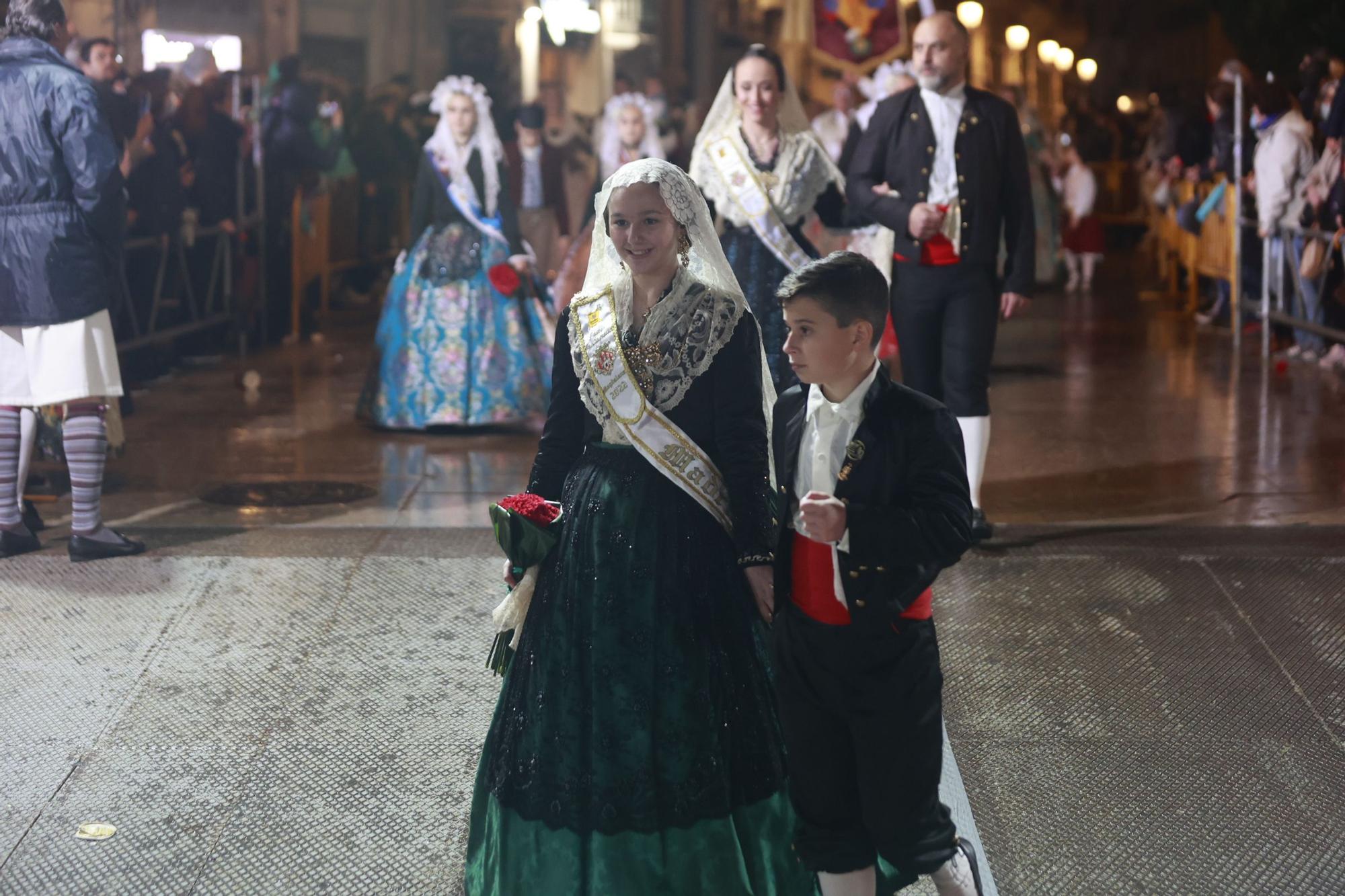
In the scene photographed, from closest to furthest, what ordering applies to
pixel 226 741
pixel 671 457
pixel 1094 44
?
pixel 671 457, pixel 226 741, pixel 1094 44

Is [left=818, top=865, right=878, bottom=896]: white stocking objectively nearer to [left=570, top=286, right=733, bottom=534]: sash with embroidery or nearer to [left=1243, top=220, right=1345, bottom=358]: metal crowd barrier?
[left=570, top=286, right=733, bottom=534]: sash with embroidery

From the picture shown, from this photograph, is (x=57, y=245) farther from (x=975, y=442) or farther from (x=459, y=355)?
(x=975, y=442)

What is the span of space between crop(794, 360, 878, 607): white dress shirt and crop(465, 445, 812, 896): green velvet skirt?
36cm

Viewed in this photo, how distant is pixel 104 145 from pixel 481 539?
1.87 meters

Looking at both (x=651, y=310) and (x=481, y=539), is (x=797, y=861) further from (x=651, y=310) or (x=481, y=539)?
(x=481, y=539)

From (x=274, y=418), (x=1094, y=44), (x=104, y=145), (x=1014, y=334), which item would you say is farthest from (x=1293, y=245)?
(x=1094, y=44)

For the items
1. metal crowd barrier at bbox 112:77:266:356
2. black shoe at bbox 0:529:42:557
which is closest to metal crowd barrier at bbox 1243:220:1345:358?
metal crowd barrier at bbox 112:77:266:356

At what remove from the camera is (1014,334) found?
12867 mm

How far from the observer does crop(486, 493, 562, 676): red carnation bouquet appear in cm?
310

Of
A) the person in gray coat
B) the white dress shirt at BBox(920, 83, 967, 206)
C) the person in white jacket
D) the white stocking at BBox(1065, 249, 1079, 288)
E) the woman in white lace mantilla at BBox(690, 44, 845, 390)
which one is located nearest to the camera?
the person in gray coat

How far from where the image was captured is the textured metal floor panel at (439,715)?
3.66 m

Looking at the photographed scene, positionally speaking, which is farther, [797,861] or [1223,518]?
[1223,518]

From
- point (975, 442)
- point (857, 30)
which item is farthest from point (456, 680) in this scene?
point (857, 30)

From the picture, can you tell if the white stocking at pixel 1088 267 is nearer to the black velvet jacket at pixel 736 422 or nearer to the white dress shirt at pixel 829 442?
the black velvet jacket at pixel 736 422
